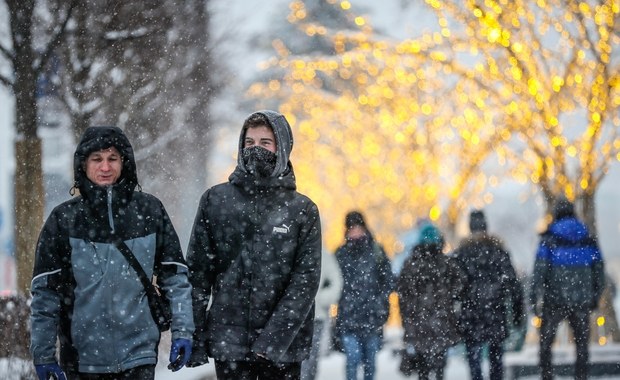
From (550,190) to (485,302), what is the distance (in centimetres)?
548

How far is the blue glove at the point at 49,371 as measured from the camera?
452cm

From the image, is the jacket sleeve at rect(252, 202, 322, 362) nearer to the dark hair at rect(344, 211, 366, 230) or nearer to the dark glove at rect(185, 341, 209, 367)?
the dark glove at rect(185, 341, 209, 367)

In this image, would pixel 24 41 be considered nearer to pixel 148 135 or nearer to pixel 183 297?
pixel 183 297

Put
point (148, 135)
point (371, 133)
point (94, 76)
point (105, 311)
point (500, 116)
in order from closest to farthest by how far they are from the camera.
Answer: point (105, 311) → point (94, 76) → point (500, 116) → point (148, 135) → point (371, 133)

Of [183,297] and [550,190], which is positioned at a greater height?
[550,190]

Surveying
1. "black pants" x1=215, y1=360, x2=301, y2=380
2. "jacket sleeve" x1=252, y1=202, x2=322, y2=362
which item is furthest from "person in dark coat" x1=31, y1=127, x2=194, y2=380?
"jacket sleeve" x1=252, y1=202, x2=322, y2=362

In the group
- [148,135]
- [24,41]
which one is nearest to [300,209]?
[24,41]

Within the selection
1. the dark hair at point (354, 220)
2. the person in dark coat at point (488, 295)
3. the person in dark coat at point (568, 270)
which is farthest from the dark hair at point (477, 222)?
the dark hair at point (354, 220)

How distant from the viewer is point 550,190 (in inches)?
574

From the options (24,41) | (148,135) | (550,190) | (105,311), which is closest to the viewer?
(105,311)

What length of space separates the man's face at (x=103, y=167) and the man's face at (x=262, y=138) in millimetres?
642

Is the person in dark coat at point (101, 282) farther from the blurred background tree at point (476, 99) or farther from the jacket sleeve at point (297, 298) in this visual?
the blurred background tree at point (476, 99)

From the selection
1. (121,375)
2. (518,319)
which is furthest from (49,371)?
(518,319)

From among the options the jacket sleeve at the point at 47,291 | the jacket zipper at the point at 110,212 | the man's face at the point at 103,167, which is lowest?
the jacket sleeve at the point at 47,291
